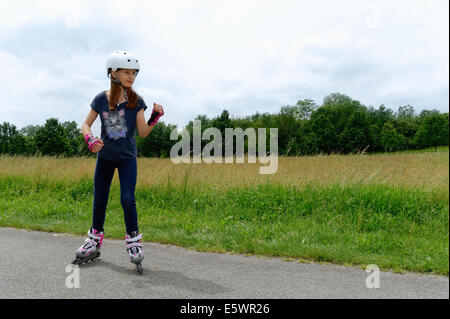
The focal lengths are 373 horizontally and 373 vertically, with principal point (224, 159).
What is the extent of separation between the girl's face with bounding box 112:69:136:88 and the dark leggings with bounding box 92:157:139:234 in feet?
2.81

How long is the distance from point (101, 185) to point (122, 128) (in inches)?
29.2

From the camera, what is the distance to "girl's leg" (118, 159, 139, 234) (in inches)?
159

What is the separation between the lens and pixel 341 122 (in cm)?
3481

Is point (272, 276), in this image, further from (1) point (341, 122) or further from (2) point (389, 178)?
(1) point (341, 122)

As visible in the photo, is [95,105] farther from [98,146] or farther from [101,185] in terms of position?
[101,185]

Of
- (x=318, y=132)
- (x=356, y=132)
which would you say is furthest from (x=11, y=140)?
(x=356, y=132)

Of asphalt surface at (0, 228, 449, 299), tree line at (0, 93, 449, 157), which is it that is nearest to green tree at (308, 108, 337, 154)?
tree line at (0, 93, 449, 157)

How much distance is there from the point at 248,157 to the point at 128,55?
20.8 feet

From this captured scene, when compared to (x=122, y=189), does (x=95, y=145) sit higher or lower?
higher

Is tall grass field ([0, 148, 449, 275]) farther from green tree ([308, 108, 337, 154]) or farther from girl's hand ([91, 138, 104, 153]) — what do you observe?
green tree ([308, 108, 337, 154])

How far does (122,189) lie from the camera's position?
4.09 meters

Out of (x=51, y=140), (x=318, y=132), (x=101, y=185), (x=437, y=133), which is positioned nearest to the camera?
(x=101, y=185)

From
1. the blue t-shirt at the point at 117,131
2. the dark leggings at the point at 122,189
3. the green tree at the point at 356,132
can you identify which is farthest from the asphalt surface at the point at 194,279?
the green tree at the point at 356,132

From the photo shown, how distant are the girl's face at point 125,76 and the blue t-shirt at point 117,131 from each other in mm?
252
